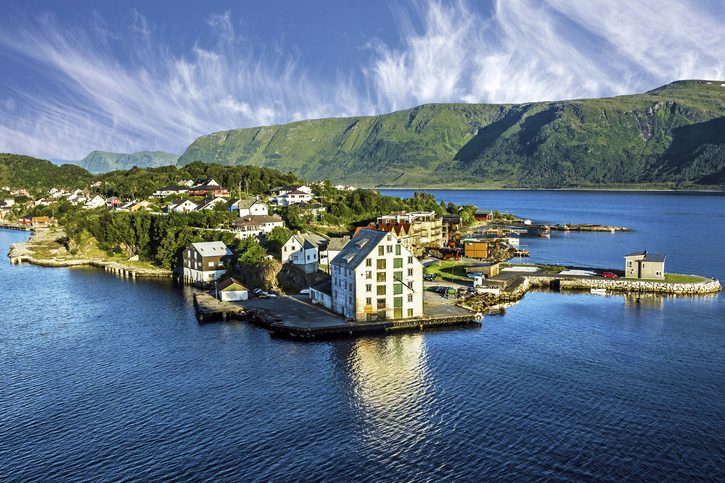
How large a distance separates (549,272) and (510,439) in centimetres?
6078

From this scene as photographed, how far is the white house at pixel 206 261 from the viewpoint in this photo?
90312 mm

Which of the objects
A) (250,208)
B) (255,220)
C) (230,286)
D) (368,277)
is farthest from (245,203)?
(368,277)

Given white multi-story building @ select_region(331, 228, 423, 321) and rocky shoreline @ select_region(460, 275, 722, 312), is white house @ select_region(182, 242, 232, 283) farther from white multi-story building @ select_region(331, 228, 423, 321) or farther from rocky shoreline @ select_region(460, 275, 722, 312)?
rocky shoreline @ select_region(460, 275, 722, 312)

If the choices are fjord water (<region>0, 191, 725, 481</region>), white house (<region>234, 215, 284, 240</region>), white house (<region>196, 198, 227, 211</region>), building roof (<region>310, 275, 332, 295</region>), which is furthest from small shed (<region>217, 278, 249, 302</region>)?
white house (<region>196, 198, 227, 211</region>)

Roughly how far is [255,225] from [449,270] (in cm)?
4142

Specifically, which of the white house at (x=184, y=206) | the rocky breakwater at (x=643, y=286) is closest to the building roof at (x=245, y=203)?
the white house at (x=184, y=206)

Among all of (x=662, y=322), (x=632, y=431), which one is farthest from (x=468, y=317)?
(x=632, y=431)

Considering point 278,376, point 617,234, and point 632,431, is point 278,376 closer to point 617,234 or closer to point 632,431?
point 632,431

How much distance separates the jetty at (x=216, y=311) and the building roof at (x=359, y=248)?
14.1m

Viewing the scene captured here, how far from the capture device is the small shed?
76.2 meters

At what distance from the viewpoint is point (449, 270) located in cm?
9731

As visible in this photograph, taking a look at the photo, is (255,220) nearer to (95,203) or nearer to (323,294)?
Result: (323,294)

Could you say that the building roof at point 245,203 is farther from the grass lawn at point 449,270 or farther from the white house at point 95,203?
the white house at point 95,203

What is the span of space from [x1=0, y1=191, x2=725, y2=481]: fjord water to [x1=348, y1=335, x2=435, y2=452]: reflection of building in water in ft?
0.56
